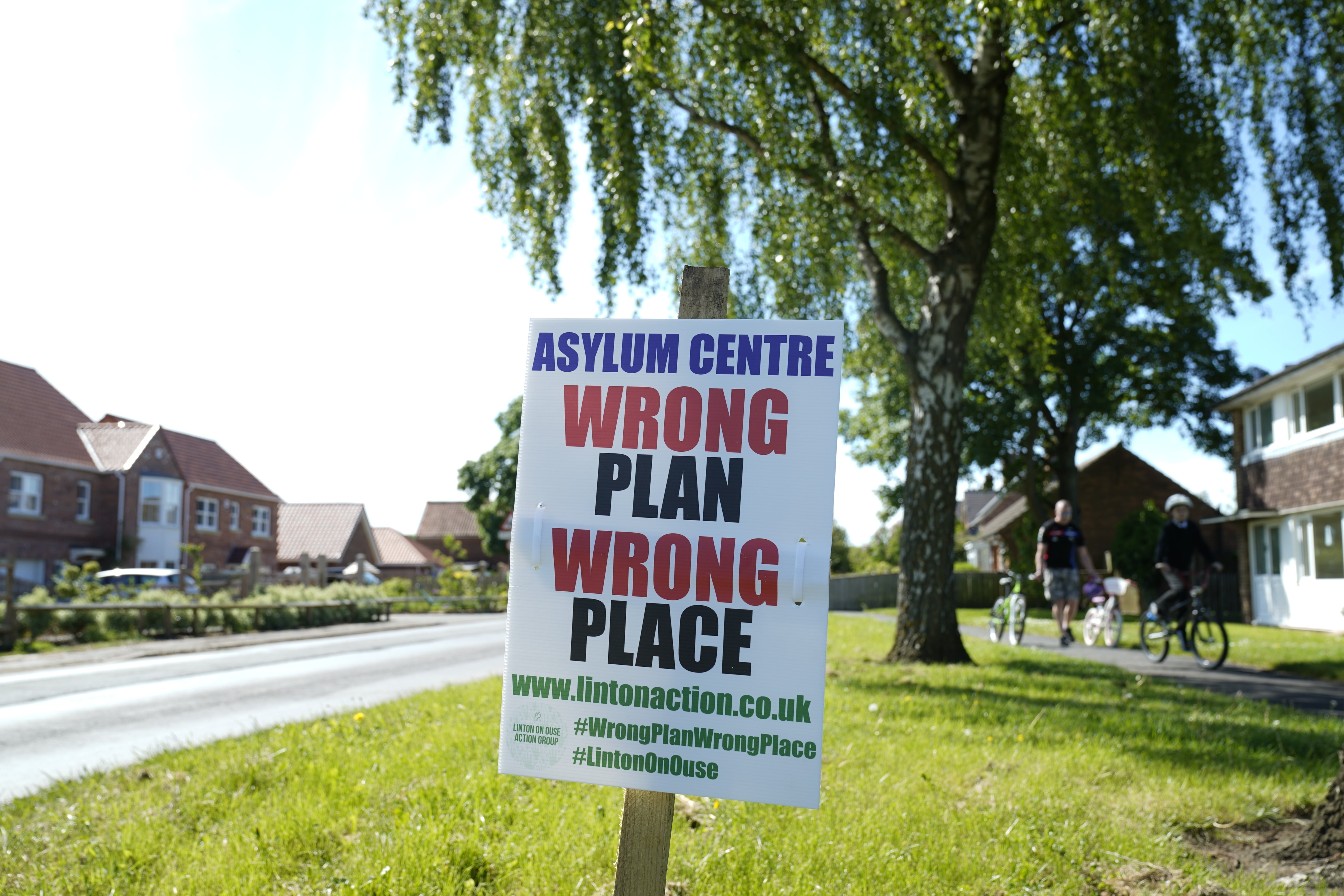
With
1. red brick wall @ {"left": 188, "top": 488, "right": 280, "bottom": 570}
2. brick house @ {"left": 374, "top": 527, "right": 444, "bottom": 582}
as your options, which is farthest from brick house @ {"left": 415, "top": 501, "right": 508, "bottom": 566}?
red brick wall @ {"left": 188, "top": 488, "right": 280, "bottom": 570}

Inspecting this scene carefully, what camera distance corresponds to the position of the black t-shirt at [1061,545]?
523 inches

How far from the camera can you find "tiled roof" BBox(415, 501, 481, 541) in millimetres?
76438

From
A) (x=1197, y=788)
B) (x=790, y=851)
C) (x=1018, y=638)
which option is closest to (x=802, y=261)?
(x=1018, y=638)

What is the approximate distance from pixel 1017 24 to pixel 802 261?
15.1 ft

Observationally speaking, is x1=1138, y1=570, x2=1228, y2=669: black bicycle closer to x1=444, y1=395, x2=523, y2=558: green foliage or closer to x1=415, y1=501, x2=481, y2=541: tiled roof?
x1=444, y1=395, x2=523, y2=558: green foliage

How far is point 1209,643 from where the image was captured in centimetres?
1182

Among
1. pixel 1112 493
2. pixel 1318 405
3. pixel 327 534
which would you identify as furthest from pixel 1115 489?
pixel 327 534

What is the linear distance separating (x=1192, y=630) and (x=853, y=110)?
7.84 m

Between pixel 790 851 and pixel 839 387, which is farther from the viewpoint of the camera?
pixel 790 851

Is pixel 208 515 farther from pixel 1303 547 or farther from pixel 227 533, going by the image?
pixel 1303 547

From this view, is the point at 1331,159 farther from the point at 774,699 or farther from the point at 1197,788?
the point at 774,699

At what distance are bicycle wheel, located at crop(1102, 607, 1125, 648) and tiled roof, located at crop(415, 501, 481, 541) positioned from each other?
63.8 m

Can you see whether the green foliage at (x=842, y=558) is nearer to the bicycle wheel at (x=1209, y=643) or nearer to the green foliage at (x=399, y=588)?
the green foliage at (x=399, y=588)

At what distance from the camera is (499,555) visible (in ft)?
199
